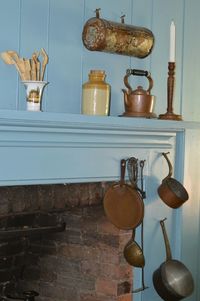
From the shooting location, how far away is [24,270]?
250 centimetres

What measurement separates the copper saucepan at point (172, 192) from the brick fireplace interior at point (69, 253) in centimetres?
21

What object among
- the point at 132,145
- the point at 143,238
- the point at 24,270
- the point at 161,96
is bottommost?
the point at 24,270

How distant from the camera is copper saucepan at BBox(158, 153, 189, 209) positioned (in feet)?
7.54

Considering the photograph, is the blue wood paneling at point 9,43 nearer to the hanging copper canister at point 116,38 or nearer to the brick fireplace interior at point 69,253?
the hanging copper canister at point 116,38

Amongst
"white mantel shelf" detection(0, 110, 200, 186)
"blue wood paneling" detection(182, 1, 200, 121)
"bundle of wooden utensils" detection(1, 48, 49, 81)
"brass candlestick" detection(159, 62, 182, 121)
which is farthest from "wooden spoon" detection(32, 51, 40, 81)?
"blue wood paneling" detection(182, 1, 200, 121)

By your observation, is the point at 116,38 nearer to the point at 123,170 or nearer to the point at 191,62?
the point at 123,170

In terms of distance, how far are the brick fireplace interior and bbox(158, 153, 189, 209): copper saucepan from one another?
21cm

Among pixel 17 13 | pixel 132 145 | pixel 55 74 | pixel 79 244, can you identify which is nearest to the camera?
pixel 17 13

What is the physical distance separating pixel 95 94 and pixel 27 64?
0.30 m

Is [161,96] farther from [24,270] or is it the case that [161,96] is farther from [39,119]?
[24,270]

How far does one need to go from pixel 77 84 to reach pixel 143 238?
28.5 inches

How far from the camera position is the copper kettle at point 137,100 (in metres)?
2.16

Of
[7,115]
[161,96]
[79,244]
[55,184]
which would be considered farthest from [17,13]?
[79,244]

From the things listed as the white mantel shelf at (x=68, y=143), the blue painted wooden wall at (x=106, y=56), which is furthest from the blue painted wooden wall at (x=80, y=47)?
the white mantel shelf at (x=68, y=143)
